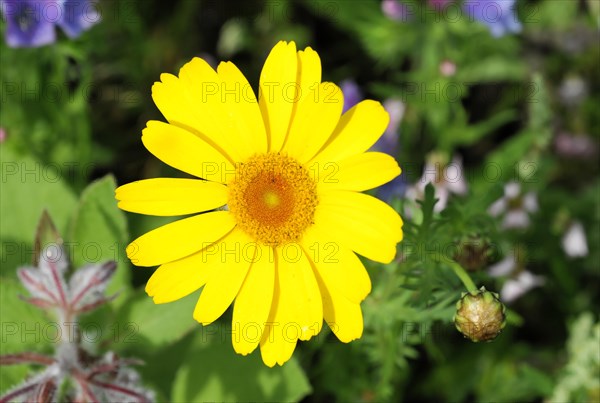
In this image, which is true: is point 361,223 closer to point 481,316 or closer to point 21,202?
point 481,316

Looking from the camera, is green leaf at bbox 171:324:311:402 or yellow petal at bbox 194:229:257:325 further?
green leaf at bbox 171:324:311:402

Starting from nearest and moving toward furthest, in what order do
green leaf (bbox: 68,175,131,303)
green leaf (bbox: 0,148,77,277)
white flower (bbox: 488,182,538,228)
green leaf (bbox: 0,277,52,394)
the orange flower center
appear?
the orange flower center, green leaf (bbox: 0,277,52,394), green leaf (bbox: 68,175,131,303), green leaf (bbox: 0,148,77,277), white flower (bbox: 488,182,538,228)

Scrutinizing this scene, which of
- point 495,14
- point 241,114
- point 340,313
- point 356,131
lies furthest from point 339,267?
point 495,14

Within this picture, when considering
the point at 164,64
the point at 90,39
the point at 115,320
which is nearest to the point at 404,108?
the point at 164,64

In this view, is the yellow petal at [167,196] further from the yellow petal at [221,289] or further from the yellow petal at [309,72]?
the yellow petal at [309,72]

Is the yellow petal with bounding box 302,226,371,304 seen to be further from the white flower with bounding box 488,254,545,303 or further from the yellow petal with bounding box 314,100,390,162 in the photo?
the white flower with bounding box 488,254,545,303

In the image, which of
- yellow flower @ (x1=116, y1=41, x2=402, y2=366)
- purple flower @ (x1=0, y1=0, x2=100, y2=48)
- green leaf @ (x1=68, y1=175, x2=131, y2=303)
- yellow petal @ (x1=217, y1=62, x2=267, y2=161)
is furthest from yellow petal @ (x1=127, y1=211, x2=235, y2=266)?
purple flower @ (x1=0, y1=0, x2=100, y2=48)
